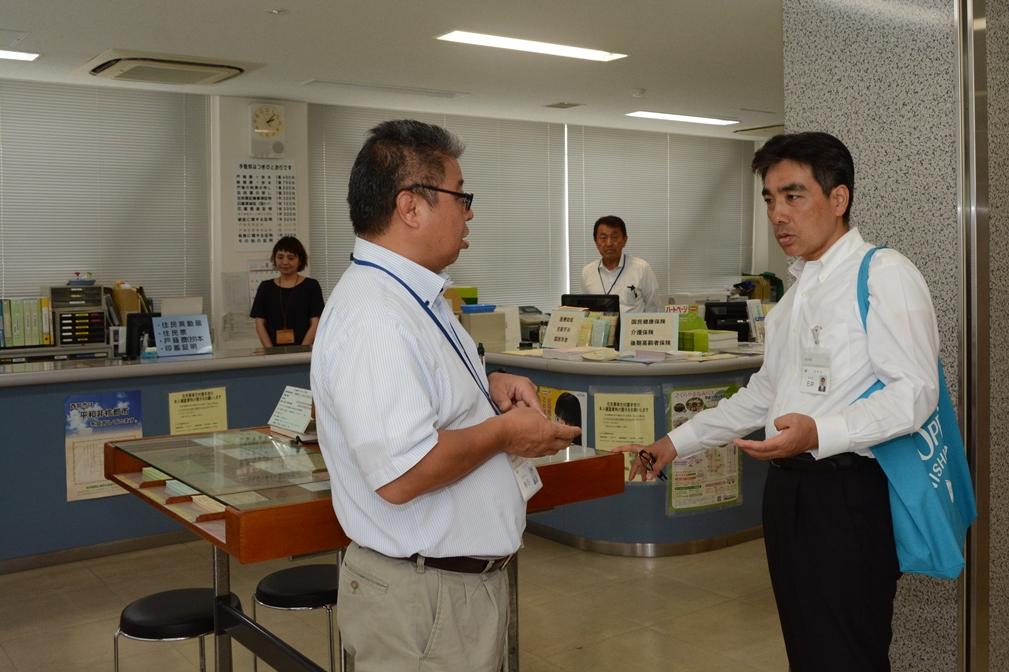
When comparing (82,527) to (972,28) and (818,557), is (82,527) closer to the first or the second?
(818,557)

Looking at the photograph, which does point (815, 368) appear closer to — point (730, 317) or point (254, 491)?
point (254, 491)

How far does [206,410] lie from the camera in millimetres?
4895

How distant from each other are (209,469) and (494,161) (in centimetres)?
758

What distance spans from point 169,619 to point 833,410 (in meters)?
1.76

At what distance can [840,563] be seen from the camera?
1.99m

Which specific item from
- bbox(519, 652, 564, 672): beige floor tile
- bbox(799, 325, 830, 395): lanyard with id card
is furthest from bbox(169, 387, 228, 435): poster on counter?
bbox(799, 325, 830, 395): lanyard with id card

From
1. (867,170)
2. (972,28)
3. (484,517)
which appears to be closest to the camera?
(484,517)

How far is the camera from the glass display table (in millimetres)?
1962

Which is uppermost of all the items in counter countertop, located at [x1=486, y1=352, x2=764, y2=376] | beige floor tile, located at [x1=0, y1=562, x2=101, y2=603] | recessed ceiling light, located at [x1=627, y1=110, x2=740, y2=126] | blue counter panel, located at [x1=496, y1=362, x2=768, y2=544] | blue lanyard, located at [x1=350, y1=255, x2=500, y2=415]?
recessed ceiling light, located at [x1=627, y1=110, x2=740, y2=126]

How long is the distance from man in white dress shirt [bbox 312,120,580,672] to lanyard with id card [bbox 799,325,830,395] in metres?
0.54

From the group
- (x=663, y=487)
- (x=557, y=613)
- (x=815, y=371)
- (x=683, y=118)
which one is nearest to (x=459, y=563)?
(x=815, y=371)

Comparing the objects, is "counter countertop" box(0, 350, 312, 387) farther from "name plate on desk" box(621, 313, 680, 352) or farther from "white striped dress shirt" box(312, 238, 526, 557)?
"white striped dress shirt" box(312, 238, 526, 557)

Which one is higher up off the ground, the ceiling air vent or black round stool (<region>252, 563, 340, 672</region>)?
the ceiling air vent

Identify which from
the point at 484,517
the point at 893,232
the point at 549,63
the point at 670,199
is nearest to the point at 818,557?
the point at 484,517
